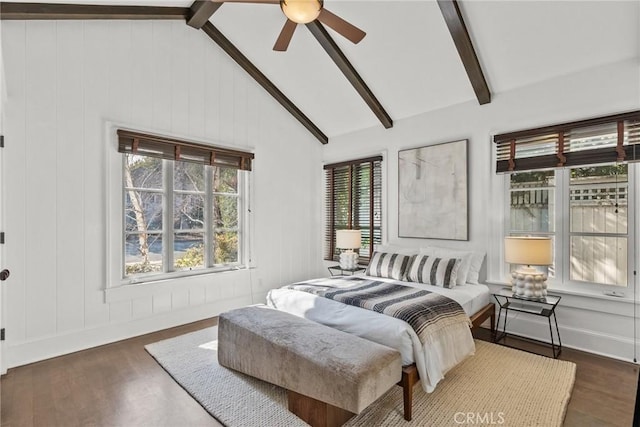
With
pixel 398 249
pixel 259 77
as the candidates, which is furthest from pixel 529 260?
pixel 259 77

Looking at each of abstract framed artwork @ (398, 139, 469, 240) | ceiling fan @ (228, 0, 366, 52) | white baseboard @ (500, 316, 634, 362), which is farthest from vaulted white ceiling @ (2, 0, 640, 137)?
white baseboard @ (500, 316, 634, 362)

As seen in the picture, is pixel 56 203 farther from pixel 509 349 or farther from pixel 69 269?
pixel 509 349

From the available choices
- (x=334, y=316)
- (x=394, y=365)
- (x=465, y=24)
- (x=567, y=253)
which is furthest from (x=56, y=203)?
(x=567, y=253)

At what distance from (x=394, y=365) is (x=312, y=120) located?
4.14m

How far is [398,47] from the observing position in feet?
11.8

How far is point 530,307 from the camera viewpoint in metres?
3.36

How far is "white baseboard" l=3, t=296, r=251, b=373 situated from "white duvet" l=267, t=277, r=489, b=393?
1.40 m

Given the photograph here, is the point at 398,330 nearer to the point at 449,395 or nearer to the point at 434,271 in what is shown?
the point at 449,395

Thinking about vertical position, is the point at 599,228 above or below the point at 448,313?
above

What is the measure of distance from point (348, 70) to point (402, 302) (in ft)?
9.33

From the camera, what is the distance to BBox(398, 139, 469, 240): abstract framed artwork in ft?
13.0

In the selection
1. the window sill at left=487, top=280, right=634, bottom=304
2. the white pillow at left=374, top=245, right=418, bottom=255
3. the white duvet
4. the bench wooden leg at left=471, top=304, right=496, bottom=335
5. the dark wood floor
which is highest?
the white pillow at left=374, top=245, right=418, bottom=255

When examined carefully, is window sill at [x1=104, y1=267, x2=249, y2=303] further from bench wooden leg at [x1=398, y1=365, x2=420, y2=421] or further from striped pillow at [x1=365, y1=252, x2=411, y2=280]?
bench wooden leg at [x1=398, y1=365, x2=420, y2=421]

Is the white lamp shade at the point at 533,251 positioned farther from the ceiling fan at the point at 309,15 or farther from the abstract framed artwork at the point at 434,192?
the ceiling fan at the point at 309,15
